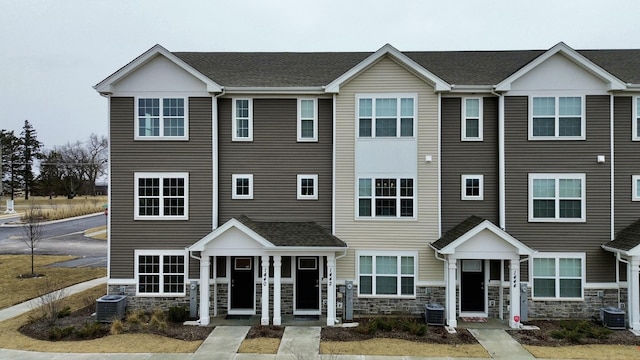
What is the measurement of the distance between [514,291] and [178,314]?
37.7 feet

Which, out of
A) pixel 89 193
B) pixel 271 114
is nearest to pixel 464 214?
pixel 271 114

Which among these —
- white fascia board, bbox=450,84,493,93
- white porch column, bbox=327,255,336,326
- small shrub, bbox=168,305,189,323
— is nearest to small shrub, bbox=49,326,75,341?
small shrub, bbox=168,305,189,323

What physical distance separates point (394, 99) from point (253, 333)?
373 inches

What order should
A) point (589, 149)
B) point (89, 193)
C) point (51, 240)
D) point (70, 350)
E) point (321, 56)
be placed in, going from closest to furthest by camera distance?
point (70, 350) → point (589, 149) → point (321, 56) → point (51, 240) → point (89, 193)

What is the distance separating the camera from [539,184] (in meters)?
13.5

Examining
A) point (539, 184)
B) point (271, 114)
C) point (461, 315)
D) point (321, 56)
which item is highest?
point (321, 56)

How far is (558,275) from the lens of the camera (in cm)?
1325

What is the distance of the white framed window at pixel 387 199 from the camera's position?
13625mm

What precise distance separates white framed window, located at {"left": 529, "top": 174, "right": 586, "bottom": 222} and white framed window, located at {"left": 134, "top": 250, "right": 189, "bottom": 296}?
1302 cm

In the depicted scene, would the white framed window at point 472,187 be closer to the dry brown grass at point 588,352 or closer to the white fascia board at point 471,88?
the white fascia board at point 471,88

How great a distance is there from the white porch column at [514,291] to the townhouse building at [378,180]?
2.17 feet

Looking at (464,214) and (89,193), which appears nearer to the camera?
(464,214)

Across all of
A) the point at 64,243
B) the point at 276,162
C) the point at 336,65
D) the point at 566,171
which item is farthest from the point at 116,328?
the point at 64,243

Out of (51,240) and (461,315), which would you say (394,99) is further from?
(51,240)
